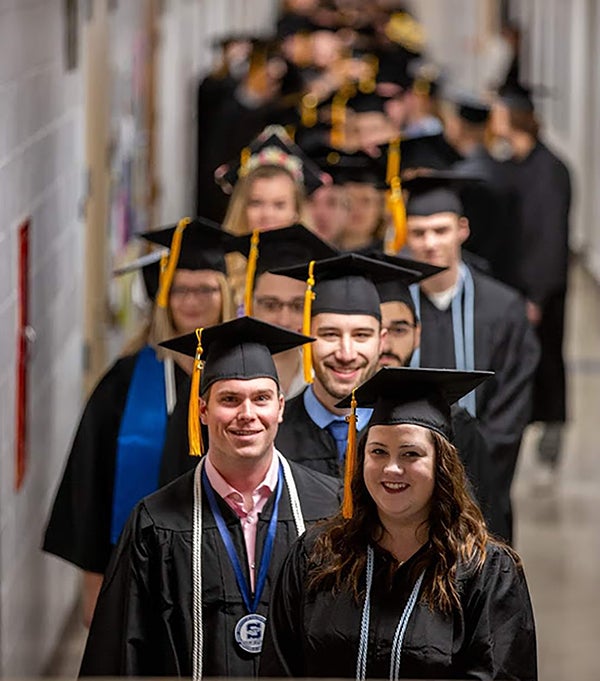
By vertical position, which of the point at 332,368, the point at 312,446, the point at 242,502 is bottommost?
the point at 242,502

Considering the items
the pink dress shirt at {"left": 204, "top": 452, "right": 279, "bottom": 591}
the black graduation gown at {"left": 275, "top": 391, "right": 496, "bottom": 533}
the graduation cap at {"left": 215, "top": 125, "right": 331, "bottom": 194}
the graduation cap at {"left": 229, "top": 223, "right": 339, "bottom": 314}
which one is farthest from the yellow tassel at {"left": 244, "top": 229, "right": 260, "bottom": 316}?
the pink dress shirt at {"left": 204, "top": 452, "right": 279, "bottom": 591}

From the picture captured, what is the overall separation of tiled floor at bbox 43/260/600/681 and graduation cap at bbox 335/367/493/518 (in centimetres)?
334

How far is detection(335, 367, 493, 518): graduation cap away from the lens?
13.6 feet

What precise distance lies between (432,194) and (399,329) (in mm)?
1535

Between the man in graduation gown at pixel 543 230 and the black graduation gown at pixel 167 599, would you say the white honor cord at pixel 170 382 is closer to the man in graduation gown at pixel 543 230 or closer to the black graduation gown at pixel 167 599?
the black graduation gown at pixel 167 599

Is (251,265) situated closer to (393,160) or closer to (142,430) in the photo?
(142,430)

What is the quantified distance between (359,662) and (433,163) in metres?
5.24

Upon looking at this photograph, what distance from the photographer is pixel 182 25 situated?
14906 mm

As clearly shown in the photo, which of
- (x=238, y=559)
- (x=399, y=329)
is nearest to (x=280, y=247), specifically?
(x=399, y=329)

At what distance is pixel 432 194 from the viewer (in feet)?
23.5

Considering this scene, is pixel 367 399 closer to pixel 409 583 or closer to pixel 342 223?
pixel 409 583

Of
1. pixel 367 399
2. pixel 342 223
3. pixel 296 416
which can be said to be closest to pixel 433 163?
pixel 342 223

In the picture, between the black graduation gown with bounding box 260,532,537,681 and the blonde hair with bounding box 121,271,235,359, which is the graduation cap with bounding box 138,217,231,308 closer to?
the blonde hair with bounding box 121,271,235,359

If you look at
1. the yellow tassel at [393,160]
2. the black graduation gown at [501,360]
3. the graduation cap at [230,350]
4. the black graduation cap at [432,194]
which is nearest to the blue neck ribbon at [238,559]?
the graduation cap at [230,350]
